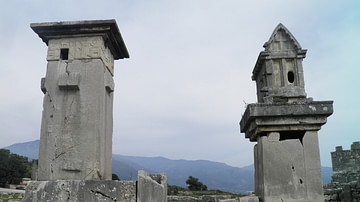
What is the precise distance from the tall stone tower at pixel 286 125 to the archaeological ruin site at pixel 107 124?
1cm

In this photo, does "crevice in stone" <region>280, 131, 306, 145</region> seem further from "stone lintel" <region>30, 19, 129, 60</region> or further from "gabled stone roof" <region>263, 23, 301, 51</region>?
"stone lintel" <region>30, 19, 129, 60</region>

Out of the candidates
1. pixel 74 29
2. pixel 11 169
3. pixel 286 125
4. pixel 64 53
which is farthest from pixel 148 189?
pixel 11 169

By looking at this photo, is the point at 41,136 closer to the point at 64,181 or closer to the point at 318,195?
the point at 64,181

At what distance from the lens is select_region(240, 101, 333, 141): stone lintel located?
13.3ft

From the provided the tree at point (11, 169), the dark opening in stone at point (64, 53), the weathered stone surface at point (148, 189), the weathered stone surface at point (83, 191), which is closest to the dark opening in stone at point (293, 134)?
the weathered stone surface at point (148, 189)

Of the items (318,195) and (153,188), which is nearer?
(318,195)

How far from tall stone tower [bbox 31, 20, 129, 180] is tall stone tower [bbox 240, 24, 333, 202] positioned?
237 cm

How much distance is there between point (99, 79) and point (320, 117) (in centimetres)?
333

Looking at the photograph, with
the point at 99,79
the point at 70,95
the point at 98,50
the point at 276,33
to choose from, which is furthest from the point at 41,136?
the point at 276,33

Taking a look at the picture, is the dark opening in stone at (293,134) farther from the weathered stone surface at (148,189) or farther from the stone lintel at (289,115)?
the weathered stone surface at (148,189)

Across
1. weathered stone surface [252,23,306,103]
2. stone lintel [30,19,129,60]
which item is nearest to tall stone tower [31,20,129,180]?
stone lintel [30,19,129,60]

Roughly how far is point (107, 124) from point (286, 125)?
3.01m

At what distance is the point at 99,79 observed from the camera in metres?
4.73

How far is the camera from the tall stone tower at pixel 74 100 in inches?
179
